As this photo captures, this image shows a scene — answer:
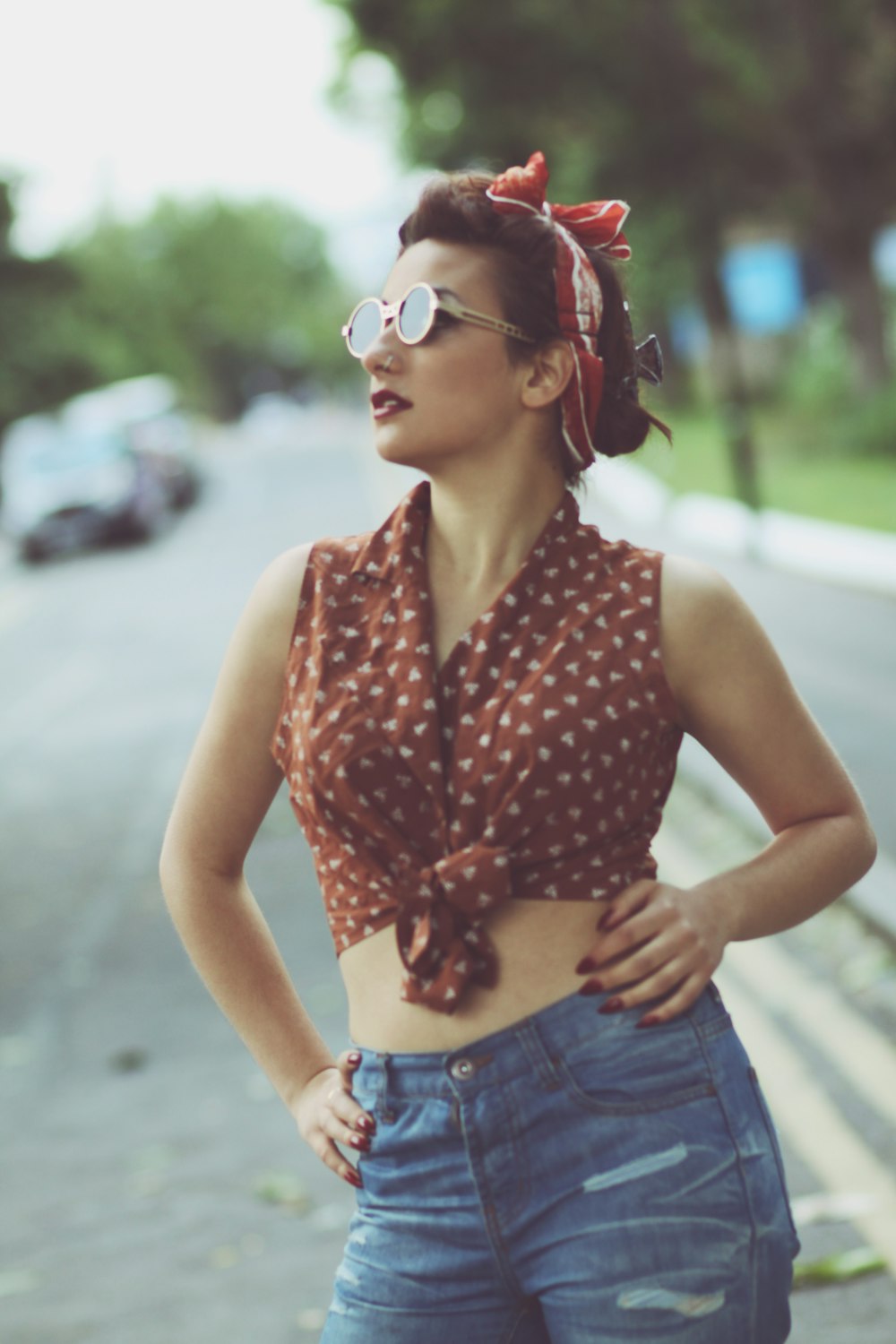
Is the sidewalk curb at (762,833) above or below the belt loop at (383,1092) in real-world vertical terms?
above

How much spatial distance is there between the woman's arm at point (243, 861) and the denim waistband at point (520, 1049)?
0.13 metres

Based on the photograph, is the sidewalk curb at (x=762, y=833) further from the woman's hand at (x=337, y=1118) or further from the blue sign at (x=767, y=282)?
the blue sign at (x=767, y=282)

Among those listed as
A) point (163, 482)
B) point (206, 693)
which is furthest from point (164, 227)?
point (206, 693)

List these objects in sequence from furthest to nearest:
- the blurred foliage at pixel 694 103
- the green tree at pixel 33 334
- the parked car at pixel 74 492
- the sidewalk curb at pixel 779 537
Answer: the green tree at pixel 33 334, the parked car at pixel 74 492, the blurred foliage at pixel 694 103, the sidewalk curb at pixel 779 537

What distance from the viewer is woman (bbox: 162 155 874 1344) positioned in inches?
78.5

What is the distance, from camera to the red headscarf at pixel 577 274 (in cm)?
219

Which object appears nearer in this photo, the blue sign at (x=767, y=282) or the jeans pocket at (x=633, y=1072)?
the jeans pocket at (x=633, y=1072)

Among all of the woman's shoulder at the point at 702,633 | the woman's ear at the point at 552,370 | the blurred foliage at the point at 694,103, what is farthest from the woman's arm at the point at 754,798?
the blurred foliage at the point at 694,103

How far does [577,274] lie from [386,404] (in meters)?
0.28

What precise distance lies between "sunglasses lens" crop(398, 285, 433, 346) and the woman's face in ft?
0.05

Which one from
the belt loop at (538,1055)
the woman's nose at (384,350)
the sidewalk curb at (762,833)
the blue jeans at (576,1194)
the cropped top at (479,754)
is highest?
the sidewalk curb at (762,833)

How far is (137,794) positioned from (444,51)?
19.9 meters

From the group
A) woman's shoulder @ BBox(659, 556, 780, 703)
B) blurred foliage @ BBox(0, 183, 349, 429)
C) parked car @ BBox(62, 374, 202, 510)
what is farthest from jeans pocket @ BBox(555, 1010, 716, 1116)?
blurred foliage @ BBox(0, 183, 349, 429)

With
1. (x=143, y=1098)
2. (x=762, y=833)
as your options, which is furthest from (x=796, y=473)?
(x=143, y=1098)
